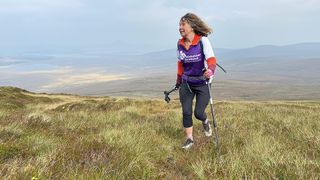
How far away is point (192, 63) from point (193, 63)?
0.07 feet

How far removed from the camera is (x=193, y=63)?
27.7 ft

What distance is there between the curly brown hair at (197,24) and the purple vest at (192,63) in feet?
0.88

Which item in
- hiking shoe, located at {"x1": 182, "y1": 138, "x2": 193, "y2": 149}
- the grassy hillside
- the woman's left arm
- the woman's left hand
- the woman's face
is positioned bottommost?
hiking shoe, located at {"x1": 182, "y1": 138, "x2": 193, "y2": 149}

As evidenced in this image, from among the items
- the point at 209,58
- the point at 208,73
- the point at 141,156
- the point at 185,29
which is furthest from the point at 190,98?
the point at 141,156

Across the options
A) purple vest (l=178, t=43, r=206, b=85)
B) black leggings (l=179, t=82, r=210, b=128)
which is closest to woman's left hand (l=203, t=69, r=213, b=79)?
purple vest (l=178, t=43, r=206, b=85)

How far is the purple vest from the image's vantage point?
8.33 metres

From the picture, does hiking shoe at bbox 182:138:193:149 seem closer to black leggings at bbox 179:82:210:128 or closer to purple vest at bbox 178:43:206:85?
black leggings at bbox 179:82:210:128

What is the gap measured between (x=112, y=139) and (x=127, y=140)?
382 millimetres

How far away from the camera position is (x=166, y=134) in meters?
9.91

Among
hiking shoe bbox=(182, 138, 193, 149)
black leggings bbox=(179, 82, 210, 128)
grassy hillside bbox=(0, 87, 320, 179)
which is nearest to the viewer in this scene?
grassy hillside bbox=(0, 87, 320, 179)

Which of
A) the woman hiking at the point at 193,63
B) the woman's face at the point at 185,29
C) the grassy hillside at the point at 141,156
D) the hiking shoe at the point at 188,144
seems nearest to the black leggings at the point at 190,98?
the woman hiking at the point at 193,63

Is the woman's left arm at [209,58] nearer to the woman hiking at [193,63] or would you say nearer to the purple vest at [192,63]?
the woman hiking at [193,63]

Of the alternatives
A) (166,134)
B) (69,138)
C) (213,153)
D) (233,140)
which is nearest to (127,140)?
(69,138)

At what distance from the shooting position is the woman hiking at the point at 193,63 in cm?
824
